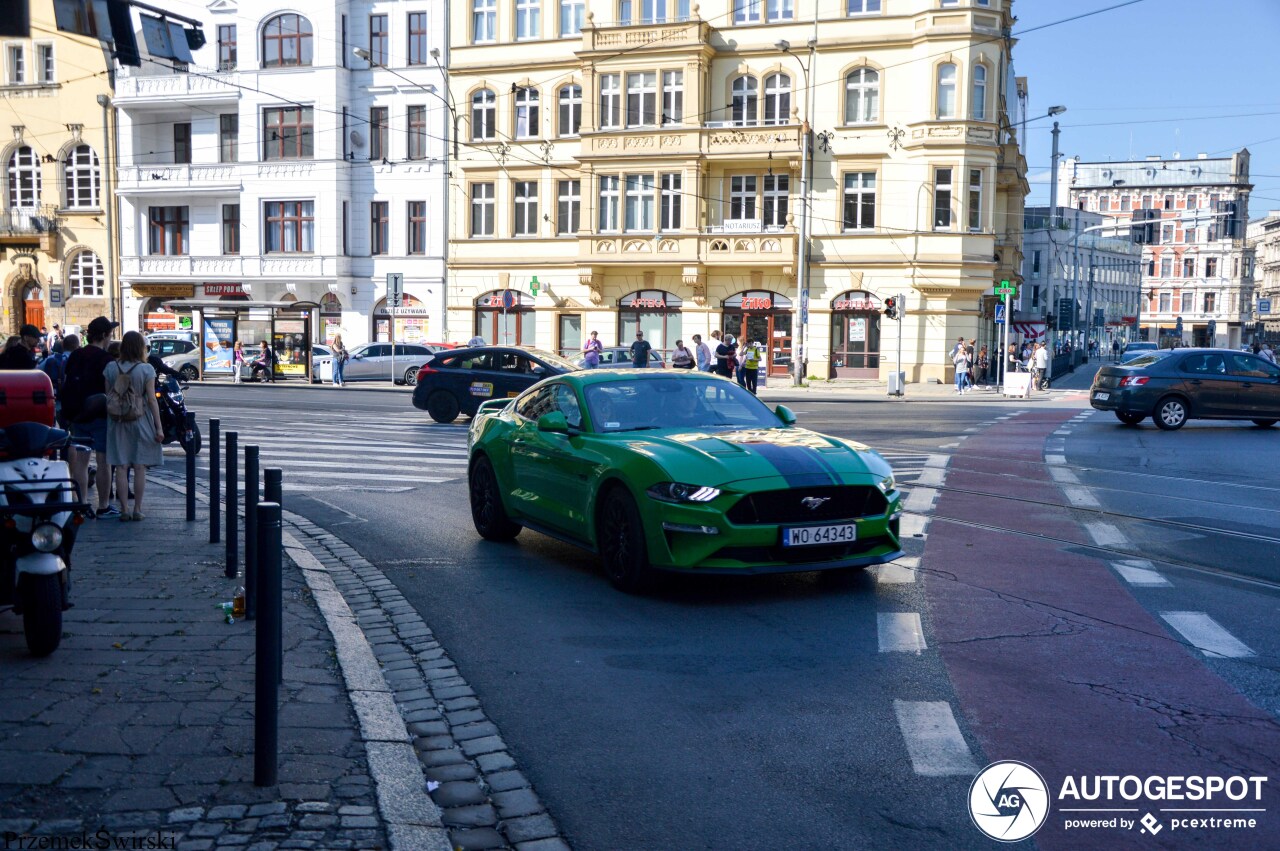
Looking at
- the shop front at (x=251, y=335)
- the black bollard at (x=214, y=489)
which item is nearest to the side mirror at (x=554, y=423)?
the black bollard at (x=214, y=489)

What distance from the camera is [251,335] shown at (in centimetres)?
4184

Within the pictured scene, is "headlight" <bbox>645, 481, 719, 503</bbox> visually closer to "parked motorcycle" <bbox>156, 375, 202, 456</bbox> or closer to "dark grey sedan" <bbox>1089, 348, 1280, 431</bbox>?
"parked motorcycle" <bbox>156, 375, 202, 456</bbox>

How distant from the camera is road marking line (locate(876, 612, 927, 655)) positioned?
6.85 meters

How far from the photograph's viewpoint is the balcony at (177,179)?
165ft

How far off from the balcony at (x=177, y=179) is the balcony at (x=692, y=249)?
1539 centimetres

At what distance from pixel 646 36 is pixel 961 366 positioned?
55.1 feet

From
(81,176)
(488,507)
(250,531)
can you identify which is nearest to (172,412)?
(488,507)

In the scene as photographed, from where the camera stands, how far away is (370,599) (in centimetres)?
830

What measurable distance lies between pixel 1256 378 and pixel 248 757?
24001mm

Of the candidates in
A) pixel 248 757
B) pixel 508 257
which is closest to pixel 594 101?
pixel 508 257

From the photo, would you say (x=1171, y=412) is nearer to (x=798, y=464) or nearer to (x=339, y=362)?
(x=798, y=464)

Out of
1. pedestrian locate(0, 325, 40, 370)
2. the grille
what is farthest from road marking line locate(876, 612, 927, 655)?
pedestrian locate(0, 325, 40, 370)

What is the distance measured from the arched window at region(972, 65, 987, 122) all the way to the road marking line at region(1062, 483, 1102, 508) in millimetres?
31323

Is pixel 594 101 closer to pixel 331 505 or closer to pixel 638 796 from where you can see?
pixel 331 505
